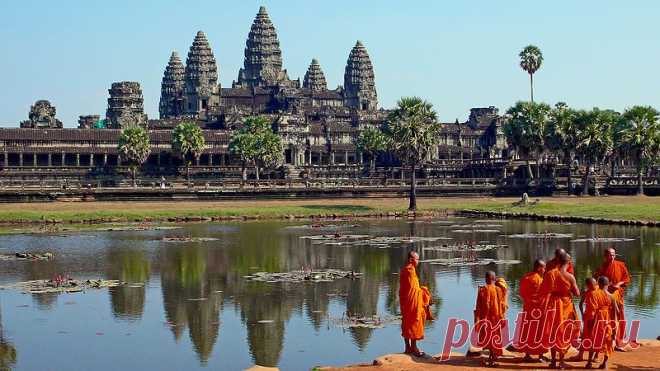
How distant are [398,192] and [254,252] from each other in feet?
184

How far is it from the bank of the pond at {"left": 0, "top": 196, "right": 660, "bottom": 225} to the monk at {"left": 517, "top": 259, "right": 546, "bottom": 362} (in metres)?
Result: 48.5

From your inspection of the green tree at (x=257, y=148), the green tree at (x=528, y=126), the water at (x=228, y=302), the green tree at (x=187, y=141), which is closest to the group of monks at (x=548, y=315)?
the water at (x=228, y=302)

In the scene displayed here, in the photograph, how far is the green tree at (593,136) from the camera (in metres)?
110

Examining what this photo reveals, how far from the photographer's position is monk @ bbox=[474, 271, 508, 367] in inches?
944

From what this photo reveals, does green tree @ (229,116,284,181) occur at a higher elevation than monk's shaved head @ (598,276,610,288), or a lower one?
higher

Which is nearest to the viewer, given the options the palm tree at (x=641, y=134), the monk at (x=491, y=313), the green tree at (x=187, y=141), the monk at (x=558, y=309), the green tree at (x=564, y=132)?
the monk at (x=558, y=309)

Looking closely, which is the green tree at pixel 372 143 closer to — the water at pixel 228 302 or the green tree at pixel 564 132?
the green tree at pixel 564 132

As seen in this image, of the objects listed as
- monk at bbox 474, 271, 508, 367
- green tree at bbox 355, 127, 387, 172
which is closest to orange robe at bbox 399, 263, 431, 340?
monk at bbox 474, 271, 508, 367

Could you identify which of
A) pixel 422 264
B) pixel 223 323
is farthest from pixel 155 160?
pixel 223 323

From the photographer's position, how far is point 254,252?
54.6 meters

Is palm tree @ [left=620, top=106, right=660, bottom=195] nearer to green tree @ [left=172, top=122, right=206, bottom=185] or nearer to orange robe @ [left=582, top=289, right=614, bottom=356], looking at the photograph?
green tree @ [left=172, top=122, right=206, bottom=185]

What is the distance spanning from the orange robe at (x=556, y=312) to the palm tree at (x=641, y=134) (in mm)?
85682

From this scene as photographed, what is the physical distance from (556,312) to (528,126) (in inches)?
3723

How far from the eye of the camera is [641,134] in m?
107
